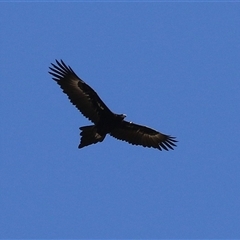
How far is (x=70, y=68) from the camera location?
101 ft

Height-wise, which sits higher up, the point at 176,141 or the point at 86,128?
the point at 176,141

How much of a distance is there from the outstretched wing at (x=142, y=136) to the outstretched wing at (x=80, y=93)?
4.35 feet

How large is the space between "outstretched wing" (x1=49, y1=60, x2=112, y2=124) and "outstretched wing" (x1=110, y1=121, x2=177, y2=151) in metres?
1.33

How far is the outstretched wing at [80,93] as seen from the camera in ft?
101

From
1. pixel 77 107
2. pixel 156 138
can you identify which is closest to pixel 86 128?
pixel 77 107

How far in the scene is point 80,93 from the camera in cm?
3114

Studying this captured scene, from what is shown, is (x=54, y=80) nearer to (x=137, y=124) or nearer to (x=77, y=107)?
(x=77, y=107)

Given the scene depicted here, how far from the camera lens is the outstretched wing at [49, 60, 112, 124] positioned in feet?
101

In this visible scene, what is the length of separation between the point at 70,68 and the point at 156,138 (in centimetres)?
462

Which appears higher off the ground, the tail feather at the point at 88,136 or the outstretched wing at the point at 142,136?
the outstretched wing at the point at 142,136

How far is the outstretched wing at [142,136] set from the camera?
105 feet

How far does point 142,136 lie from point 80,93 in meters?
3.23

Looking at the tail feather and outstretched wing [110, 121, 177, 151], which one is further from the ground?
outstretched wing [110, 121, 177, 151]

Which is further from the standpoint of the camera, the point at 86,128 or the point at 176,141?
the point at 176,141
